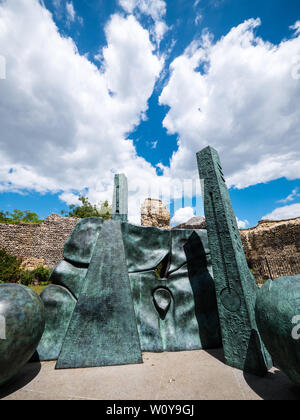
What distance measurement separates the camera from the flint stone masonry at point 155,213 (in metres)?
13.6

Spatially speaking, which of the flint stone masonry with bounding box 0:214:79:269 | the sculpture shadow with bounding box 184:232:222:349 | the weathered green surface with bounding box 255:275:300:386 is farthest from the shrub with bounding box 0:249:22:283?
the weathered green surface with bounding box 255:275:300:386

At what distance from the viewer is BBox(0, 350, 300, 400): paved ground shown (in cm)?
176

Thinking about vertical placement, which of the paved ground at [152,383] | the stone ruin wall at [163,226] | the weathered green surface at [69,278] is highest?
the stone ruin wall at [163,226]

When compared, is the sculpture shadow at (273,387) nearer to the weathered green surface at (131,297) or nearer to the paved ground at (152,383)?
the paved ground at (152,383)

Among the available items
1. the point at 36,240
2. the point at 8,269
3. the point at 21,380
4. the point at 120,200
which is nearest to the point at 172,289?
the point at 120,200

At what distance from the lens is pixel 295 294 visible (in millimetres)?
1494

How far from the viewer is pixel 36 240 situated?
14352mm

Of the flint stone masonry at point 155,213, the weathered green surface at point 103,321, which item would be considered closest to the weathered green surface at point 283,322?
the weathered green surface at point 103,321

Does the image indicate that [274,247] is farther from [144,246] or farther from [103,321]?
[103,321]

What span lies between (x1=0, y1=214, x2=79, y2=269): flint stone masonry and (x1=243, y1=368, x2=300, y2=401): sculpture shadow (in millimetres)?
14491

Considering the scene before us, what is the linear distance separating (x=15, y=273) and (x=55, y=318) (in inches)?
444

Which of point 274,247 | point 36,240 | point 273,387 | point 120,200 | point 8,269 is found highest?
point 36,240

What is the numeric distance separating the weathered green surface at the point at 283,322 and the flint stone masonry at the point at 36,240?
14.9 meters

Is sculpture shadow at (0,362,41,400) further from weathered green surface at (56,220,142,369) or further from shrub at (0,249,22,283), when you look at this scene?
shrub at (0,249,22,283)
